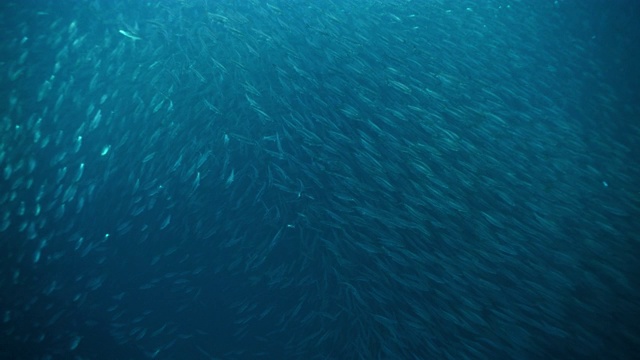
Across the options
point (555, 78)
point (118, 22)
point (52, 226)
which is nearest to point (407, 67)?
point (555, 78)

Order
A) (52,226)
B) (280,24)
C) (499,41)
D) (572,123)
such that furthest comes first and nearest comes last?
(499,41) < (572,123) < (280,24) < (52,226)

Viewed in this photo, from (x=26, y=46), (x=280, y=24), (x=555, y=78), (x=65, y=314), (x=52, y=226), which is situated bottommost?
(x=65, y=314)

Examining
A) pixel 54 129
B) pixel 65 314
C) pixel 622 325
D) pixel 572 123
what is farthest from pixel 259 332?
pixel 572 123

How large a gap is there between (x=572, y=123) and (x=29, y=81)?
5.70 meters

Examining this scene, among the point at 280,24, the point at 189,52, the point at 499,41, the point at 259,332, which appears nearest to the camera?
the point at 259,332

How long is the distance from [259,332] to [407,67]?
3.25m

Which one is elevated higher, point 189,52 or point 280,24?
point 280,24

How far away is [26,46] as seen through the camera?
339 centimetres

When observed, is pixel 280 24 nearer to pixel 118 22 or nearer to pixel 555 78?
pixel 118 22

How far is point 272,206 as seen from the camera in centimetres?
387

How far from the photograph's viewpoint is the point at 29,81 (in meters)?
3.40

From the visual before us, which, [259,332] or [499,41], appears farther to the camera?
[499,41]

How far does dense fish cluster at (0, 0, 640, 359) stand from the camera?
11.2 ft

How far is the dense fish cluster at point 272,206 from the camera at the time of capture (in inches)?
134
